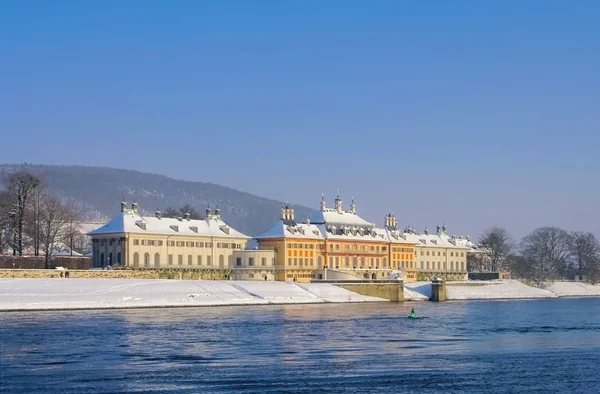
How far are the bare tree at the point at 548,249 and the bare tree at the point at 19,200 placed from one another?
93104mm

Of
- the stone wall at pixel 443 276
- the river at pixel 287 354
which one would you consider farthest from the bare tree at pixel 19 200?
the stone wall at pixel 443 276

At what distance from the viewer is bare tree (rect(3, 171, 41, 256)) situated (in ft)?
322

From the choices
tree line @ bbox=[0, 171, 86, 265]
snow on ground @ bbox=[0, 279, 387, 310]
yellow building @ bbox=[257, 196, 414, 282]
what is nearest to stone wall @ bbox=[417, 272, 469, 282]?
yellow building @ bbox=[257, 196, 414, 282]

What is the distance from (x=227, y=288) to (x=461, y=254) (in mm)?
73043

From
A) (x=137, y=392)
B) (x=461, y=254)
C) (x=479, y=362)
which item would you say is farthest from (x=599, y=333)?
(x=461, y=254)

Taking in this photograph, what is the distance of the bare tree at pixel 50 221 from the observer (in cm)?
10075

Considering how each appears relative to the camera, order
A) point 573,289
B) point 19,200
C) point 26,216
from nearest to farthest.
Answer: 1. point 19,200
2. point 26,216
3. point 573,289

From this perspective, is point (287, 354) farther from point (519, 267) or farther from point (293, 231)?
point (519, 267)

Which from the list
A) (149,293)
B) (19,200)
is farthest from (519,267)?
(149,293)

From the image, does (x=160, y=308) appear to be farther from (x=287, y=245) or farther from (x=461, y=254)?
(x=461, y=254)

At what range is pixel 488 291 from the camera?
415 ft

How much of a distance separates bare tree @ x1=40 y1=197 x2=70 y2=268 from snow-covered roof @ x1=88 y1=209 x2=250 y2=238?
12.8 feet

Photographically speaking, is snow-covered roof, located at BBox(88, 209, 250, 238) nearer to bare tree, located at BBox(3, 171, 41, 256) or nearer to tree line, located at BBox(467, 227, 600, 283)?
bare tree, located at BBox(3, 171, 41, 256)

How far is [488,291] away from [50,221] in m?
58.6
